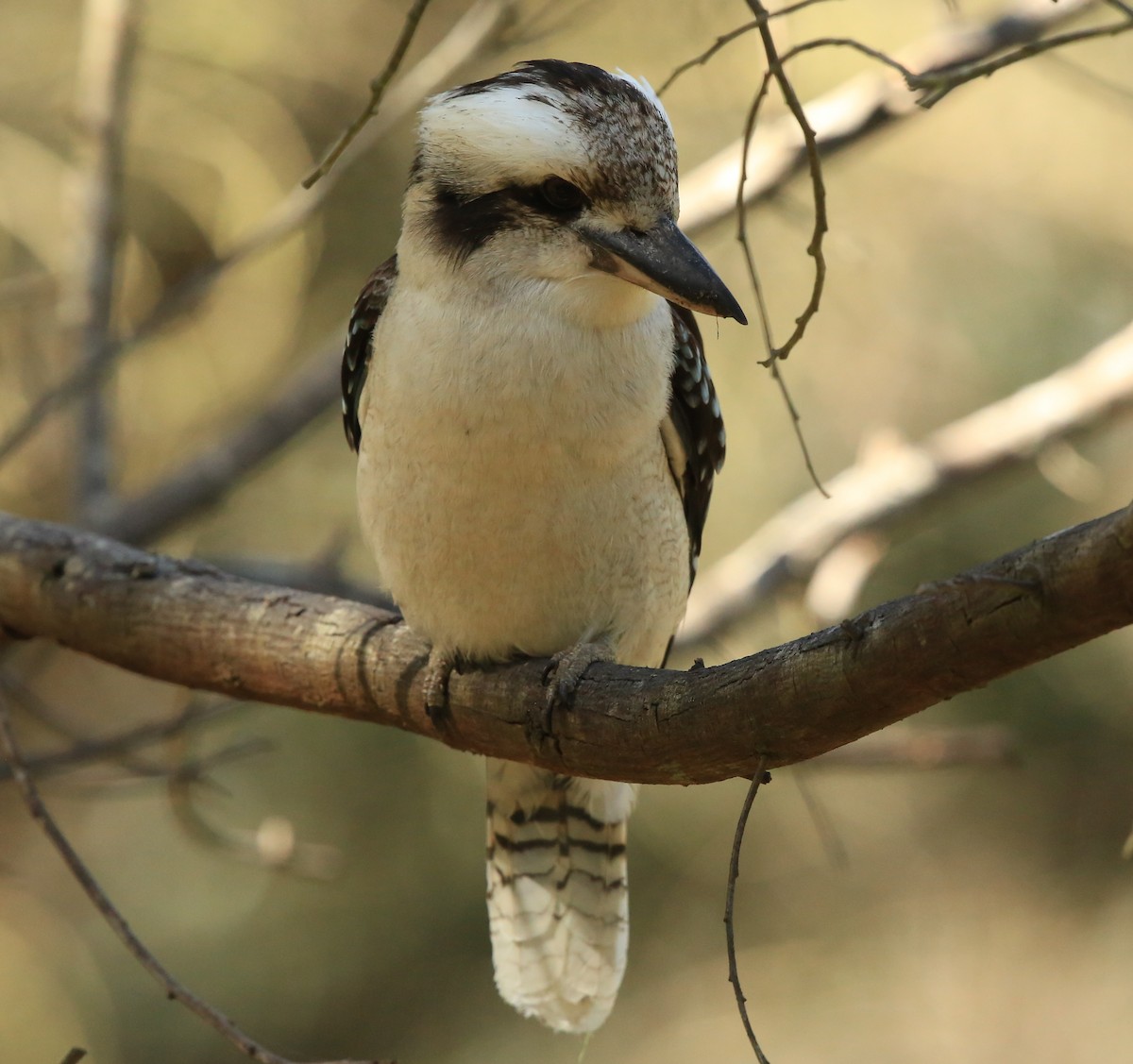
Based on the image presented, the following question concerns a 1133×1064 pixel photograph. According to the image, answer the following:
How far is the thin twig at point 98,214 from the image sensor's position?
11.7 ft

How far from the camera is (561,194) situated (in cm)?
206

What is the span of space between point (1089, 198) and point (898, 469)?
2.17 m

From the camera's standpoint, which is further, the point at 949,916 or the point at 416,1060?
the point at 949,916

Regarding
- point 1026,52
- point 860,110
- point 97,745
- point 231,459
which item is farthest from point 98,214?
point 1026,52

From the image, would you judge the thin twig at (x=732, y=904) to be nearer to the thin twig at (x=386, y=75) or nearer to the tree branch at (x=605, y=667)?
the tree branch at (x=605, y=667)

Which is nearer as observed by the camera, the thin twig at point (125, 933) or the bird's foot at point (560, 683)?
the thin twig at point (125, 933)

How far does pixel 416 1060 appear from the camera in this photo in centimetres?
491

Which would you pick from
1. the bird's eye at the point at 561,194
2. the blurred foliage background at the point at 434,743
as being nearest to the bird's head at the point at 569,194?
the bird's eye at the point at 561,194

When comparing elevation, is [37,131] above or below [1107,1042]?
above

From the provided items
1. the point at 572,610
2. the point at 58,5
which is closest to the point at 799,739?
the point at 572,610

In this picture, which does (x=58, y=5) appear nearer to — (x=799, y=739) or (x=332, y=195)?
(x=332, y=195)

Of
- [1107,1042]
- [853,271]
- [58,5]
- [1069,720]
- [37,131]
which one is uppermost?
[58,5]

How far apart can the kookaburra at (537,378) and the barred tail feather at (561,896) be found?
0.44 meters

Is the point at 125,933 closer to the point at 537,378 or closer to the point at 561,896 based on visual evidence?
the point at 537,378
